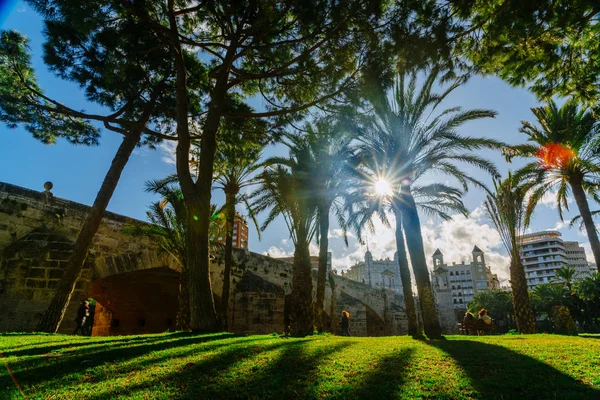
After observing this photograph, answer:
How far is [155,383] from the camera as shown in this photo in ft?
10.7

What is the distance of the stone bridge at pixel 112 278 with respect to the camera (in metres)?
8.38

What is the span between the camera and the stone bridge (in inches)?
330

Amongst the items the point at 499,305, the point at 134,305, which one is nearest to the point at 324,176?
the point at 134,305

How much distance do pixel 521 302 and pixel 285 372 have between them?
14.3m

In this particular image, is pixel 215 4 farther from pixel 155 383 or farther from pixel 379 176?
pixel 155 383

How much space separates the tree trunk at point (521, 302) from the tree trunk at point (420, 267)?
7.38 m

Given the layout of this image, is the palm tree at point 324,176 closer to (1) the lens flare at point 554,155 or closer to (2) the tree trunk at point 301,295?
(2) the tree trunk at point 301,295

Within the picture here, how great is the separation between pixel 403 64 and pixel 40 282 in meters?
10.3

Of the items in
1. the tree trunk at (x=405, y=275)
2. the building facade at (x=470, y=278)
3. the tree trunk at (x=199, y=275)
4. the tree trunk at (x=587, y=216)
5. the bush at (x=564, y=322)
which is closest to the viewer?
the tree trunk at (x=199, y=275)

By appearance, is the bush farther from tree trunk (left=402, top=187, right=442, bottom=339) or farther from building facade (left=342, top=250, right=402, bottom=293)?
building facade (left=342, top=250, right=402, bottom=293)

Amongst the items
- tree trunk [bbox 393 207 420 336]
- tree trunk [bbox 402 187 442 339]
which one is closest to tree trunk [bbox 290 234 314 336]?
tree trunk [bbox 393 207 420 336]

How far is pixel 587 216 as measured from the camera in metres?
12.7

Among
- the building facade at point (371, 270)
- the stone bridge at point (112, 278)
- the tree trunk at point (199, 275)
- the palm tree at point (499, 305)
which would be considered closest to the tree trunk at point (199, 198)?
the tree trunk at point (199, 275)

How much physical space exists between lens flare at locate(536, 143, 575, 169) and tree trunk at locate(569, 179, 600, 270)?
904 mm
